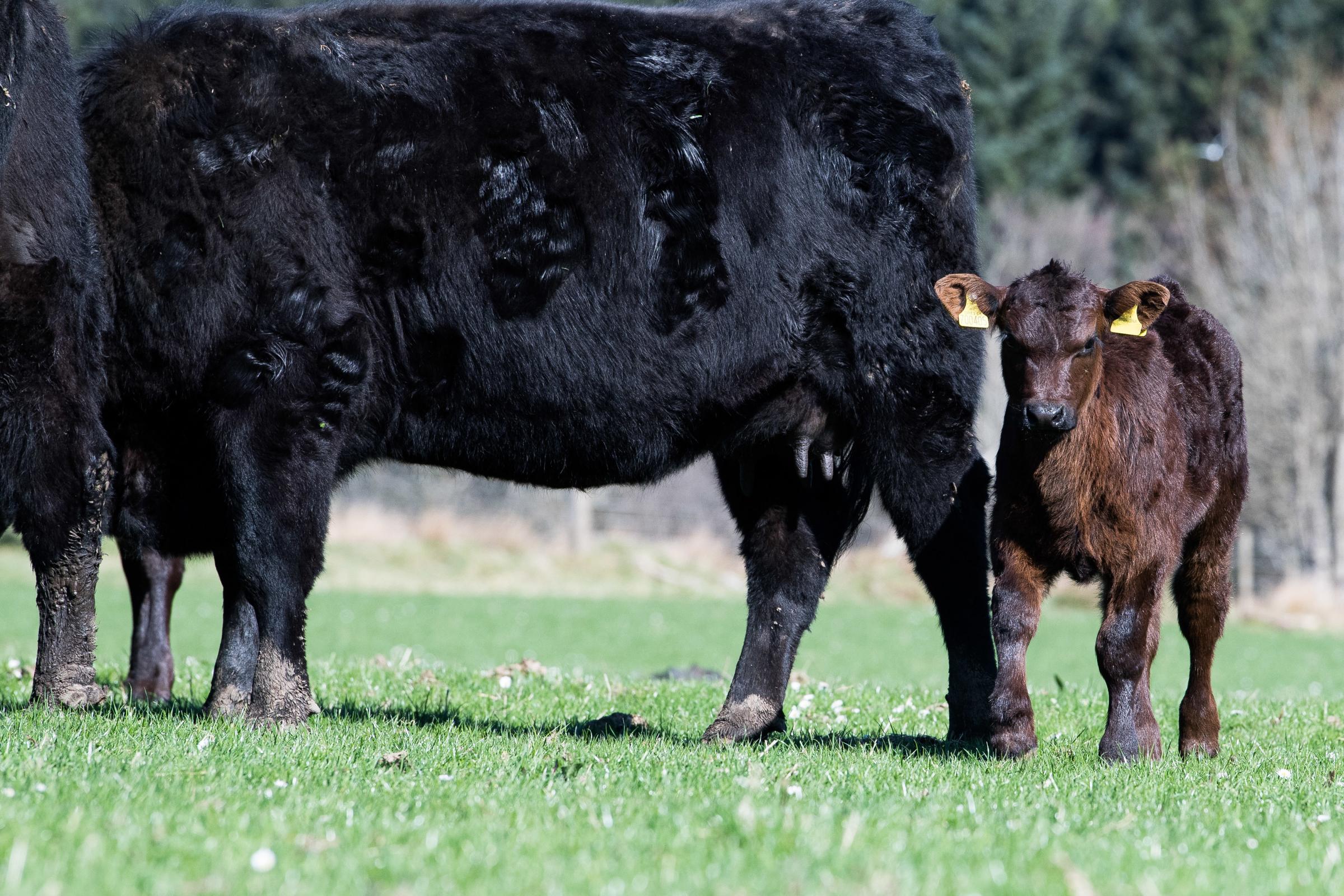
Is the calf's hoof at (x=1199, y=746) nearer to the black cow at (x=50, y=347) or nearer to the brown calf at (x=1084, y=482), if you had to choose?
the brown calf at (x=1084, y=482)

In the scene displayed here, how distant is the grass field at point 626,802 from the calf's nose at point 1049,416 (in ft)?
4.36

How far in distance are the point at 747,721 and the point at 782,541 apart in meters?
0.90

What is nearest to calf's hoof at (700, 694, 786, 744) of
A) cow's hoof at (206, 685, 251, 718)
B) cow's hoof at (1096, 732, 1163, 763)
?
cow's hoof at (1096, 732, 1163, 763)

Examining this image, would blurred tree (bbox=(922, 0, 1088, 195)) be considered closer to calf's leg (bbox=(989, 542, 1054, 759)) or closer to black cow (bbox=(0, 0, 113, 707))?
calf's leg (bbox=(989, 542, 1054, 759))

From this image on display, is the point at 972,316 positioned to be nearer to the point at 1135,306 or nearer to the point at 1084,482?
the point at 1135,306

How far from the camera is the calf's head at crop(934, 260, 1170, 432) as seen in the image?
6.14 m

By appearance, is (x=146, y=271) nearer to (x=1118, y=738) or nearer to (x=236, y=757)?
(x=236, y=757)

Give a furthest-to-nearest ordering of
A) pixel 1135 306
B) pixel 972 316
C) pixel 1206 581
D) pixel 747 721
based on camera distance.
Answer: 1. pixel 1206 581
2. pixel 747 721
3. pixel 1135 306
4. pixel 972 316

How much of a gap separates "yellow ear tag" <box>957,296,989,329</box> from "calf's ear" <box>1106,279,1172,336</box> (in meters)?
0.57

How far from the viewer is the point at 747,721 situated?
22.2 feet

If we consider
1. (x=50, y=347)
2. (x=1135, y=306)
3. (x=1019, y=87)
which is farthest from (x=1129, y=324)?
(x=1019, y=87)

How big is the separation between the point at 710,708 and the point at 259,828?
14.3 feet

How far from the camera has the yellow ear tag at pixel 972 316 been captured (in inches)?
248

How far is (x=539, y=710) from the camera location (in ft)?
24.8
